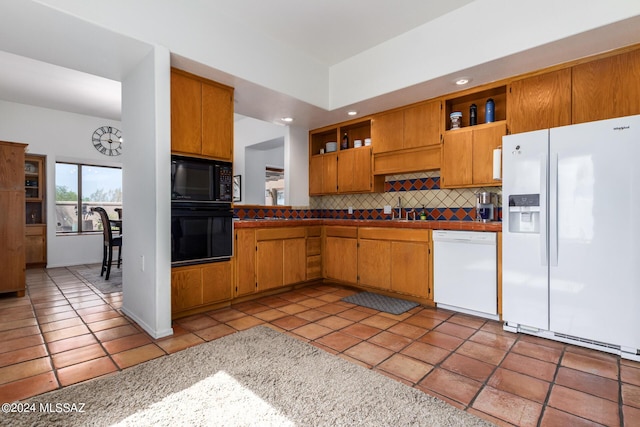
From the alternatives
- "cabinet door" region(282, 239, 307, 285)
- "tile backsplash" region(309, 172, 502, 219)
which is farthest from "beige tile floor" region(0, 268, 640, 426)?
"tile backsplash" region(309, 172, 502, 219)

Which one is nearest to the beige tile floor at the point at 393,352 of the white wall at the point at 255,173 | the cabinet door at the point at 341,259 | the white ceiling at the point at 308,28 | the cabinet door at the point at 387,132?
the cabinet door at the point at 341,259

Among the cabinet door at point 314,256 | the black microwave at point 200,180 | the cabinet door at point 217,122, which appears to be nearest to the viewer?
the black microwave at point 200,180

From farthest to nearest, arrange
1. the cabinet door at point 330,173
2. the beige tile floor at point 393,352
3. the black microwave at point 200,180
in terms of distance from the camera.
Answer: the cabinet door at point 330,173, the black microwave at point 200,180, the beige tile floor at point 393,352

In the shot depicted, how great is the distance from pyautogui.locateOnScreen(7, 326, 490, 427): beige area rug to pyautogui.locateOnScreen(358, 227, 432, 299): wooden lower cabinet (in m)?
1.59

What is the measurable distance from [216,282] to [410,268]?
2.02 meters

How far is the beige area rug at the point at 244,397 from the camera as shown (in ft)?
4.95

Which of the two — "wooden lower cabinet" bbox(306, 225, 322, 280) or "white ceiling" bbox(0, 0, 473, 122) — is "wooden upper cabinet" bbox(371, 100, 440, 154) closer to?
"white ceiling" bbox(0, 0, 473, 122)

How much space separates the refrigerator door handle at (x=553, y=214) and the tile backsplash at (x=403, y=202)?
949mm

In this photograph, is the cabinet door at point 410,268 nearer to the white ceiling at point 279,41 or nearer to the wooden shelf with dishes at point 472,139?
the wooden shelf with dishes at point 472,139

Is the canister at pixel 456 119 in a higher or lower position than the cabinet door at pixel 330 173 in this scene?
higher

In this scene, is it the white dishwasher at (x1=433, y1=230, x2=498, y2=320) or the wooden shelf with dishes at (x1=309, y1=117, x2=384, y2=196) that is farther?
→ the wooden shelf with dishes at (x1=309, y1=117, x2=384, y2=196)

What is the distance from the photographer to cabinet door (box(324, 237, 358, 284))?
158 inches

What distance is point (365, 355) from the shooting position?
2.20 m

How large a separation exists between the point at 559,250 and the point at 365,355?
166 cm
